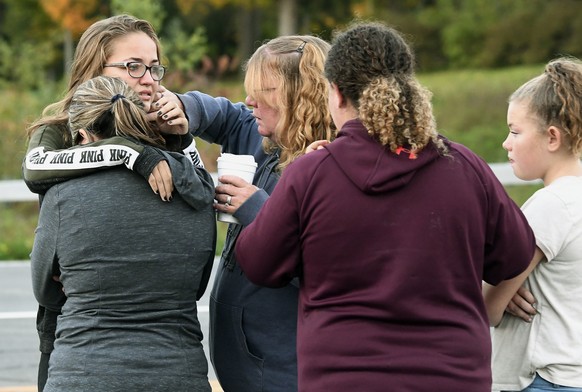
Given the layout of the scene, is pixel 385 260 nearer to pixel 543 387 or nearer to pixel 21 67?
pixel 543 387

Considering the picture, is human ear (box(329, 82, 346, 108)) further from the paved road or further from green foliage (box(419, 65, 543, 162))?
green foliage (box(419, 65, 543, 162))

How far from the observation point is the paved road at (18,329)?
6742 mm

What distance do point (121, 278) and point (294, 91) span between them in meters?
0.89

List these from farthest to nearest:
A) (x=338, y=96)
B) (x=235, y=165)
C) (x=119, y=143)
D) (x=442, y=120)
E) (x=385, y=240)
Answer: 1. (x=442, y=120)
2. (x=235, y=165)
3. (x=119, y=143)
4. (x=338, y=96)
5. (x=385, y=240)

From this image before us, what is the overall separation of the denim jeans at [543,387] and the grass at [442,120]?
6755mm

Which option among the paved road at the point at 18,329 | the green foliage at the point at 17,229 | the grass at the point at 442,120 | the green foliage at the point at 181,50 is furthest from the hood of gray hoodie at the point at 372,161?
the green foliage at the point at 181,50

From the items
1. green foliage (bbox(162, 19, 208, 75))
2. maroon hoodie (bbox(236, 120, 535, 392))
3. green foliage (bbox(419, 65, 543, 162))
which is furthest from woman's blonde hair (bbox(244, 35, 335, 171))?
green foliage (bbox(419, 65, 543, 162))

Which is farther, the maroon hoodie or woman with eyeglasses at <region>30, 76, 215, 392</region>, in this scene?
woman with eyeglasses at <region>30, 76, 215, 392</region>

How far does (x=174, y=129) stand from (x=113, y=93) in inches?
22.0

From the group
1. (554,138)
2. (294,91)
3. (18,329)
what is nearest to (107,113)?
(294,91)

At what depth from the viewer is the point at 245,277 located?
134 inches

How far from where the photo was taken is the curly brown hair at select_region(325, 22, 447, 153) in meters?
2.77

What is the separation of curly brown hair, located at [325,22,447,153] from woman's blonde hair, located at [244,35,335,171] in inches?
19.8

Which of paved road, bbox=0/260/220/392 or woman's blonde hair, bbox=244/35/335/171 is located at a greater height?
woman's blonde hair, bbox=244/35/335/171
